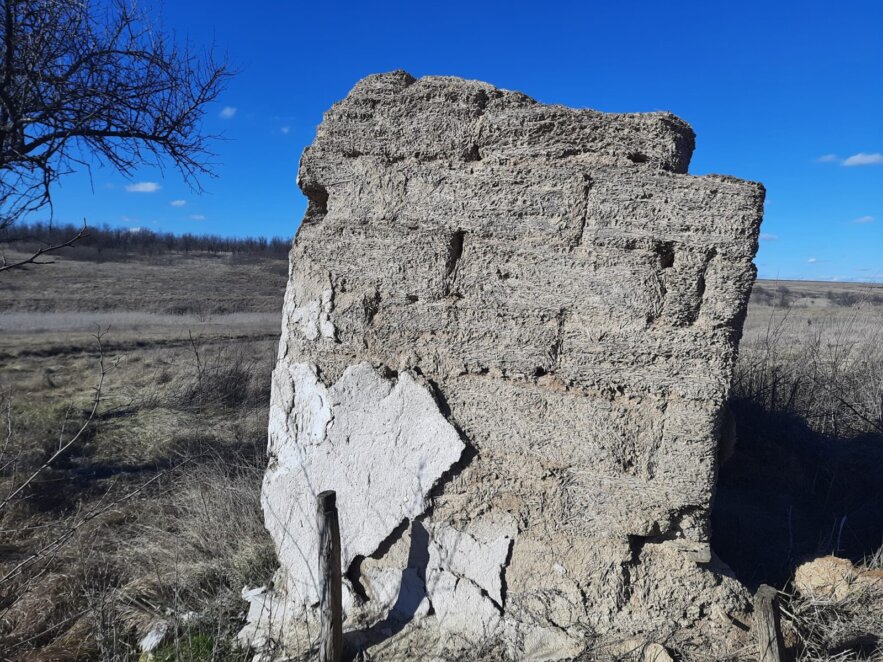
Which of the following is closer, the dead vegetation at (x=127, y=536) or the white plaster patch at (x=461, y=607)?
the white plaster patch at (x=461, y=607)

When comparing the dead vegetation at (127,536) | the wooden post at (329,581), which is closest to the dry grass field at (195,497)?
the dead vegetation at (127,536)

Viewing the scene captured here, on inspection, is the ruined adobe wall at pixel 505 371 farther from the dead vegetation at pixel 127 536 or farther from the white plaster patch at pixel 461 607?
the dead vegetation at pixel 127 536

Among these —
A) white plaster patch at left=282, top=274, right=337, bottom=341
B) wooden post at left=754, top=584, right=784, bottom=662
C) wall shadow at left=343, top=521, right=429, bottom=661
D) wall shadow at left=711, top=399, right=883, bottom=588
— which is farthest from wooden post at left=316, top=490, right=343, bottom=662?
wall shadow at left=711, top=399, right=883, bottom=588

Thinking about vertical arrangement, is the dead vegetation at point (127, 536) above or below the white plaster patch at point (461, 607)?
below

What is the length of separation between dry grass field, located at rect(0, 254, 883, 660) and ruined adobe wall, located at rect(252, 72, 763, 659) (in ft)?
1.70

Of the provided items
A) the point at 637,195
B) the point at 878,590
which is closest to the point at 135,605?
the point at 637,195

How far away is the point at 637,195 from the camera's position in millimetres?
2113

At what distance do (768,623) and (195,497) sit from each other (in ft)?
10.6

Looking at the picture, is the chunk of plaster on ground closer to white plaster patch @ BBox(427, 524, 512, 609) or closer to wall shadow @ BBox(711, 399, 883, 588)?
white plaster patch @ BBox(427, 524, 512, 609)

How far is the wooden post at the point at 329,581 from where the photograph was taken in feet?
6.84

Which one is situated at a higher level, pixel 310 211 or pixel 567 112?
pixel 567 112

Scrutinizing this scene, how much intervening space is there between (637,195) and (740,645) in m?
1.71

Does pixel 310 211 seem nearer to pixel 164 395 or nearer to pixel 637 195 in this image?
pixel 637 195

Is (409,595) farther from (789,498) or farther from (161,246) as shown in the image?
(161,246)
